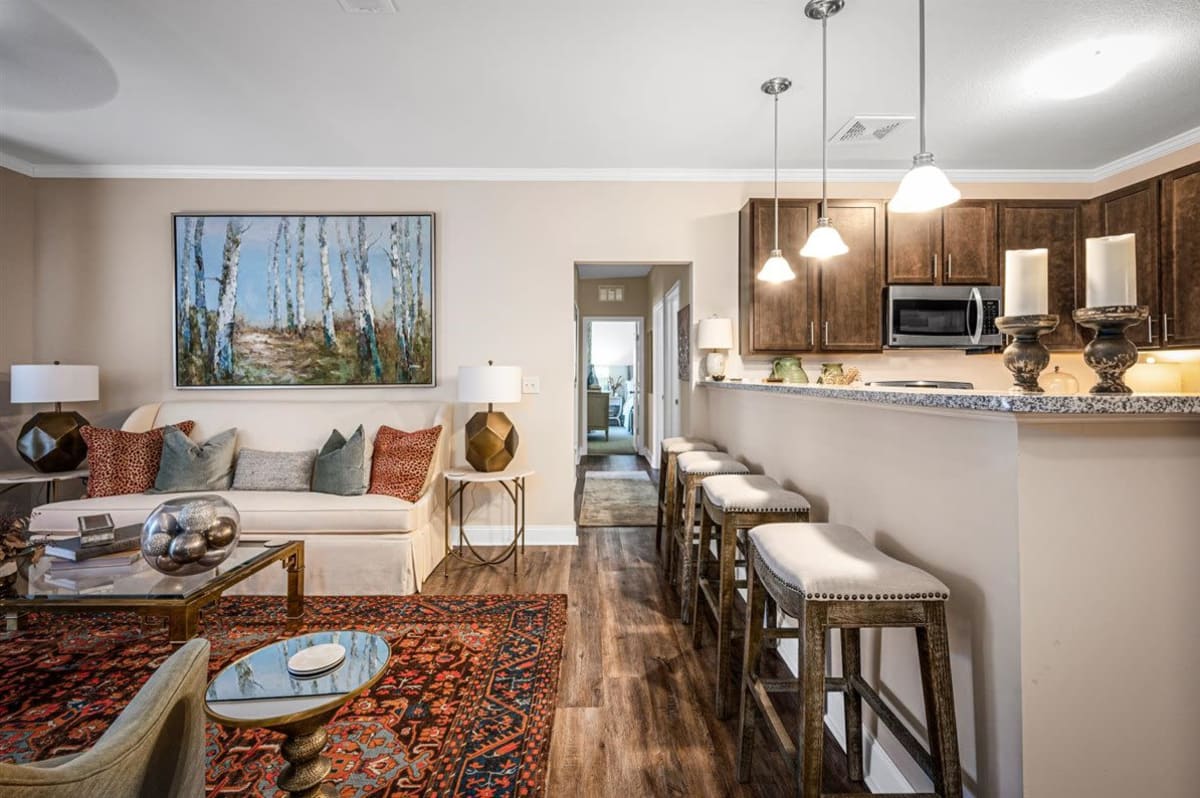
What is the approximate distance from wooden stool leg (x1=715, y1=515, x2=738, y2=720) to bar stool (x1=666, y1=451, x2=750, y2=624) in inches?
20.8

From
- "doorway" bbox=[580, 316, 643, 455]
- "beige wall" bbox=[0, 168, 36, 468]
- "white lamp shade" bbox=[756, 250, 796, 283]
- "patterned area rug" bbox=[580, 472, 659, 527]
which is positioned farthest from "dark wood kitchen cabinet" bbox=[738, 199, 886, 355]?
"doorway" bbox=[580, 316, 643, 455]

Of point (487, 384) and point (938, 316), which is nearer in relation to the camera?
point (487, 384)

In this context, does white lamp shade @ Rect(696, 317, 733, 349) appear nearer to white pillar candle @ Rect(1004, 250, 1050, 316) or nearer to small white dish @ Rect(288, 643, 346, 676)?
white pillar candle @ Rect(1004, 250, 1050, 316)

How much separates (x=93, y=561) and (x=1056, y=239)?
563 cm

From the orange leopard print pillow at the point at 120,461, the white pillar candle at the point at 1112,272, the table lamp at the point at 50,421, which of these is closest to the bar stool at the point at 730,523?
the white pillar candle at the point at 1112,272

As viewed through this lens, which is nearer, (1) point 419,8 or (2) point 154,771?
(2) point 154,771

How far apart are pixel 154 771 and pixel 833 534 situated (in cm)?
151

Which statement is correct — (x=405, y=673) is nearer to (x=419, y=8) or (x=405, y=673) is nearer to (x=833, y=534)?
(x=833, y=534)

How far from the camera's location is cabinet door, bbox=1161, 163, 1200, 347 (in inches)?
125

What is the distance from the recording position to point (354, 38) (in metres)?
2.43

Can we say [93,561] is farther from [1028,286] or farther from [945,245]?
[945,245]

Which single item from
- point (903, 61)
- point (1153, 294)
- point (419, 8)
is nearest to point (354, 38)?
point (419, 8)

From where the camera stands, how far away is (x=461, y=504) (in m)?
3.56

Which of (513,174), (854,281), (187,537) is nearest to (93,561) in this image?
(187,537)
